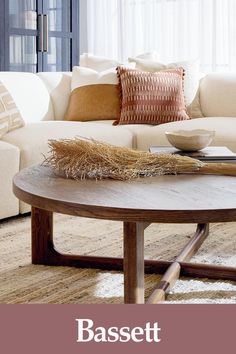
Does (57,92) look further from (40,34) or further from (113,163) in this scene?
(113,163)

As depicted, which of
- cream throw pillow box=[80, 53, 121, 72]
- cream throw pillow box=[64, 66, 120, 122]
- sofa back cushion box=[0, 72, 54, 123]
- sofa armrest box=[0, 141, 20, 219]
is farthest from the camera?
cream throw pillow box=[80, 53, 121, 72]

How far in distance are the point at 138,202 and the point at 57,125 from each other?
1973mm

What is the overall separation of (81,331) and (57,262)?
3.46ft

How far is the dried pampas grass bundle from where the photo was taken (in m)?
1.80

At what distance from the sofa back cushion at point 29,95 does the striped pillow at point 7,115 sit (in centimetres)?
35

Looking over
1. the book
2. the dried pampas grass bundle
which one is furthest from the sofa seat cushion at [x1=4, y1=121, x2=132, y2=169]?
the dried pampas grass bundle

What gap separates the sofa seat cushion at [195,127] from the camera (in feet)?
10.3

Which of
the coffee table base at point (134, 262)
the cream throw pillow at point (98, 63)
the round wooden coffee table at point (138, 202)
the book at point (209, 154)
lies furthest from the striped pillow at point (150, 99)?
the round wooden coffee table at point (138, 202)

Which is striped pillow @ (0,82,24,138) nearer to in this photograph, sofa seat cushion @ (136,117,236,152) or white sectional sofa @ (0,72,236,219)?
white sectional sofa @ (0,72,236,219)

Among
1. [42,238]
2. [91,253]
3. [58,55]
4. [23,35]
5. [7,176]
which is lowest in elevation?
[91,253]

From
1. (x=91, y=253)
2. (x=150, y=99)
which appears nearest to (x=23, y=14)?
(x=150, y=99)

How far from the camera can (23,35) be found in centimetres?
543

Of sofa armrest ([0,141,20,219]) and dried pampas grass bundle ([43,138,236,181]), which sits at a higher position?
dried pampas grass bundle ([43,138,236,181])

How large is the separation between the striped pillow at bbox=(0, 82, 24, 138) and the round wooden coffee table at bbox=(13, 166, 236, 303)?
3.78ft
